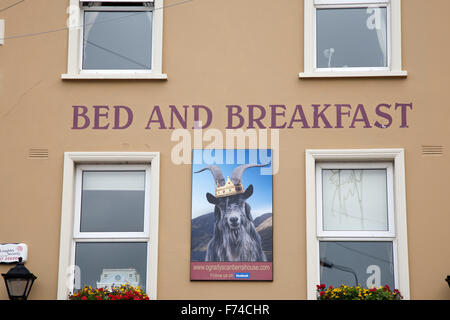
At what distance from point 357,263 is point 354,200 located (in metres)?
0.72

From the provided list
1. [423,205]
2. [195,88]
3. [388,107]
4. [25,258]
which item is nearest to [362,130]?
[388,107]

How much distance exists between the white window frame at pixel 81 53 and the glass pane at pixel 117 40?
0.08 meters

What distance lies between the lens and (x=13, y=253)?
9930 millimetres

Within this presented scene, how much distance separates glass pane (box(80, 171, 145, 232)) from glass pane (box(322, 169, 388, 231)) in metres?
2.09

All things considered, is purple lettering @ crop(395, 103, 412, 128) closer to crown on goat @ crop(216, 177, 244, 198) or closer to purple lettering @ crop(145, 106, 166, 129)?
crown on goat @ crop(216, 177, 244, 198)

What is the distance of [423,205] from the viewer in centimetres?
984

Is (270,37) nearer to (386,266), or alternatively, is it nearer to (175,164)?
(175,164)

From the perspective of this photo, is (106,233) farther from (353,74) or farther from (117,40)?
(353,74)

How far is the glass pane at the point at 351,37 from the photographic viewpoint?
10531 mm

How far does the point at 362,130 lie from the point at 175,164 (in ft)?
6.94

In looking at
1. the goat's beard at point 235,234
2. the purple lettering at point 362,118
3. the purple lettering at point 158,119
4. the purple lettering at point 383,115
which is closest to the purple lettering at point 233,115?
the purple lettering at point 158,119

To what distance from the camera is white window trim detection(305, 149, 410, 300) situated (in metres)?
9.70

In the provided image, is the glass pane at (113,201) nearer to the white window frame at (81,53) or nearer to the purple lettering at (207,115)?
the purple lettering at (207,115)
